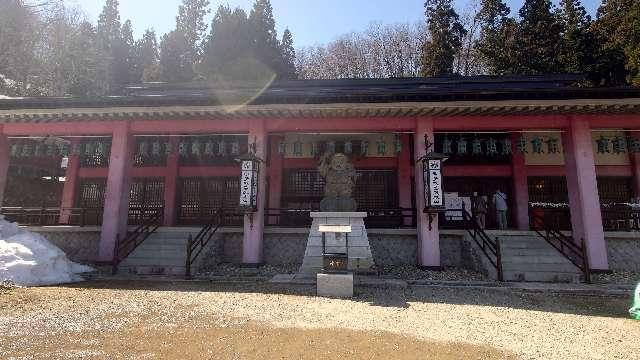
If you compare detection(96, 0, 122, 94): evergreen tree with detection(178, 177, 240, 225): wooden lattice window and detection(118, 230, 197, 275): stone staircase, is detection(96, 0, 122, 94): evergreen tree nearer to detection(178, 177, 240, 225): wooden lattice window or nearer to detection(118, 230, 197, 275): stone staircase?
detection(178, 177, 240, 225): wooden lattice window

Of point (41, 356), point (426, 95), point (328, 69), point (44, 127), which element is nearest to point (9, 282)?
point (41, 356)

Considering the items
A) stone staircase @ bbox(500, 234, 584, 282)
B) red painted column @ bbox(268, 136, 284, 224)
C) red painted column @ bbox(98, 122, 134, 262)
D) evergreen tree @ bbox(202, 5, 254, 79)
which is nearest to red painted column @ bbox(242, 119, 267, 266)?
red painted column @ bbox(268, 136, 284, 224)

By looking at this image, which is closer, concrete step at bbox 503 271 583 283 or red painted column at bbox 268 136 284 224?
concrete step at bbox 503 271 583 283

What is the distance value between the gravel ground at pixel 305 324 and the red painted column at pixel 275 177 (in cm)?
694

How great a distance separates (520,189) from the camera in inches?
587

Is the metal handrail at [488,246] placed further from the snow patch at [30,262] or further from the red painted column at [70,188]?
the red painted column at [70,188]

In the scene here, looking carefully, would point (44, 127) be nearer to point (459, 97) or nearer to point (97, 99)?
point (97, 99)

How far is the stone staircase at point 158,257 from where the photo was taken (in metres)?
10.8

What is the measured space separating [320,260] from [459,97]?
20.8ft

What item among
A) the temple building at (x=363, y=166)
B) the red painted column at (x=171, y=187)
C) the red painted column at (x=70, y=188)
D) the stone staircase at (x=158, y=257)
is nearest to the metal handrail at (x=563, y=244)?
the temple building at (x=363, y=166)

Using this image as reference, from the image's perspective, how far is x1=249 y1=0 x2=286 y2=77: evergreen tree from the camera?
33.0 m

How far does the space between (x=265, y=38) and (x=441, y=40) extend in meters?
16.7

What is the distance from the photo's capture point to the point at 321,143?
1548cm

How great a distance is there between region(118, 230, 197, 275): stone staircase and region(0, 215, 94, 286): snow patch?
1239mm
